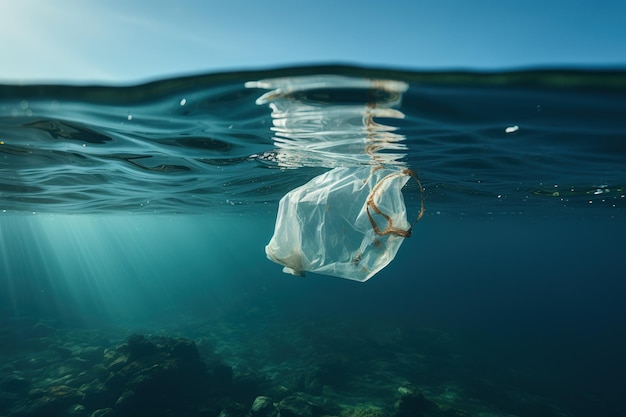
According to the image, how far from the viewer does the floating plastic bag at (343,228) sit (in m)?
5.32

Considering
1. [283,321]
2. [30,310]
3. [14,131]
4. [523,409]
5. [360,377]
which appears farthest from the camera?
[30,310]

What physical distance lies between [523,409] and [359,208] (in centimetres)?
1681

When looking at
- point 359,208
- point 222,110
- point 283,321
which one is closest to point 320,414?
point 359,208

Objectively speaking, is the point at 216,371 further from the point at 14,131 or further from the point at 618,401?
the point at 618,401

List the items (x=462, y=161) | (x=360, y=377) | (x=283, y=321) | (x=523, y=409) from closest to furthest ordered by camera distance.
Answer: (x=462, y=161) → (x=523, y=409) → (x=360, y=377) → (x=283, y=321)

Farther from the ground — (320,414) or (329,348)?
(320,414)

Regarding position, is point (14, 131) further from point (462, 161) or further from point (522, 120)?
point (462, 161)

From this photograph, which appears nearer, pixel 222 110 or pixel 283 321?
pixel 222 110

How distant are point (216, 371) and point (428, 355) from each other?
15038 mm

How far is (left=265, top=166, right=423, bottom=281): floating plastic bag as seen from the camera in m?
5.32

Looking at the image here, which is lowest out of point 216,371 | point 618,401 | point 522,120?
point 618,401

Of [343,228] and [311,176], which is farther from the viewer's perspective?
[311,176]

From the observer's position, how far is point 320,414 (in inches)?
495

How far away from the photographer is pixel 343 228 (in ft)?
18.5
